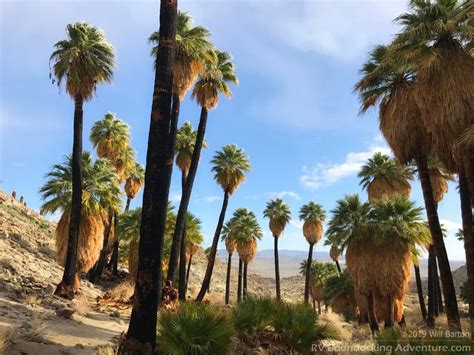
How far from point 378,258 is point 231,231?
30.2 meters

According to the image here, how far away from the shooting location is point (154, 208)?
8.68 meters

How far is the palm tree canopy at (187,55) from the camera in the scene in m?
21.2

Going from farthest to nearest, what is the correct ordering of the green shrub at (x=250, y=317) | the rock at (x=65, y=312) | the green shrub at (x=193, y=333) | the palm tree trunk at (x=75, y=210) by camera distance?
the palm tree trunk at (x=75, y=210) < the rock at (x=65, y=312) < the green shrub at (x=250, y=317) < the green shrub at (x=193, y=333)

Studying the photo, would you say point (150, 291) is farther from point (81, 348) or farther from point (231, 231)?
point (231, 231)

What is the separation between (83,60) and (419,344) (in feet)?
65.1

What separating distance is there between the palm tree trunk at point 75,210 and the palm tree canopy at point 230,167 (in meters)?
20.0

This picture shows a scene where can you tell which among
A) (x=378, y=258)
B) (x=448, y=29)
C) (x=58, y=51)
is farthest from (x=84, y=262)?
(x=448, y=29)

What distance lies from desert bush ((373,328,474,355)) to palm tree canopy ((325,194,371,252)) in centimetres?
1947

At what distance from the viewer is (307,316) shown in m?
11.3

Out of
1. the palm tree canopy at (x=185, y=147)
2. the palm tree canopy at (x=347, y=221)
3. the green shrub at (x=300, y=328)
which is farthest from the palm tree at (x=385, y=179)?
the green shrub at (x=300, y=328)

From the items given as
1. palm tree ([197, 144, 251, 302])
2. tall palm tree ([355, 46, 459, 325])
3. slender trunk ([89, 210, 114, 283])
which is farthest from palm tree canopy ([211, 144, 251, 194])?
tall palm tree ([355, 46, 459, 325])

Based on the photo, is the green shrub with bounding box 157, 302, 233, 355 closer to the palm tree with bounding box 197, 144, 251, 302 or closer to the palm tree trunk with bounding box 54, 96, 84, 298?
the palm tree trunk with bounding box 54, 96, 84, 298

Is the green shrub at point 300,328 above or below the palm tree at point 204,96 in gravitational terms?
below

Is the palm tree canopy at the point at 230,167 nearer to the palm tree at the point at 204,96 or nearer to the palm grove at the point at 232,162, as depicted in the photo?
the palm grove at the point at 232,162
